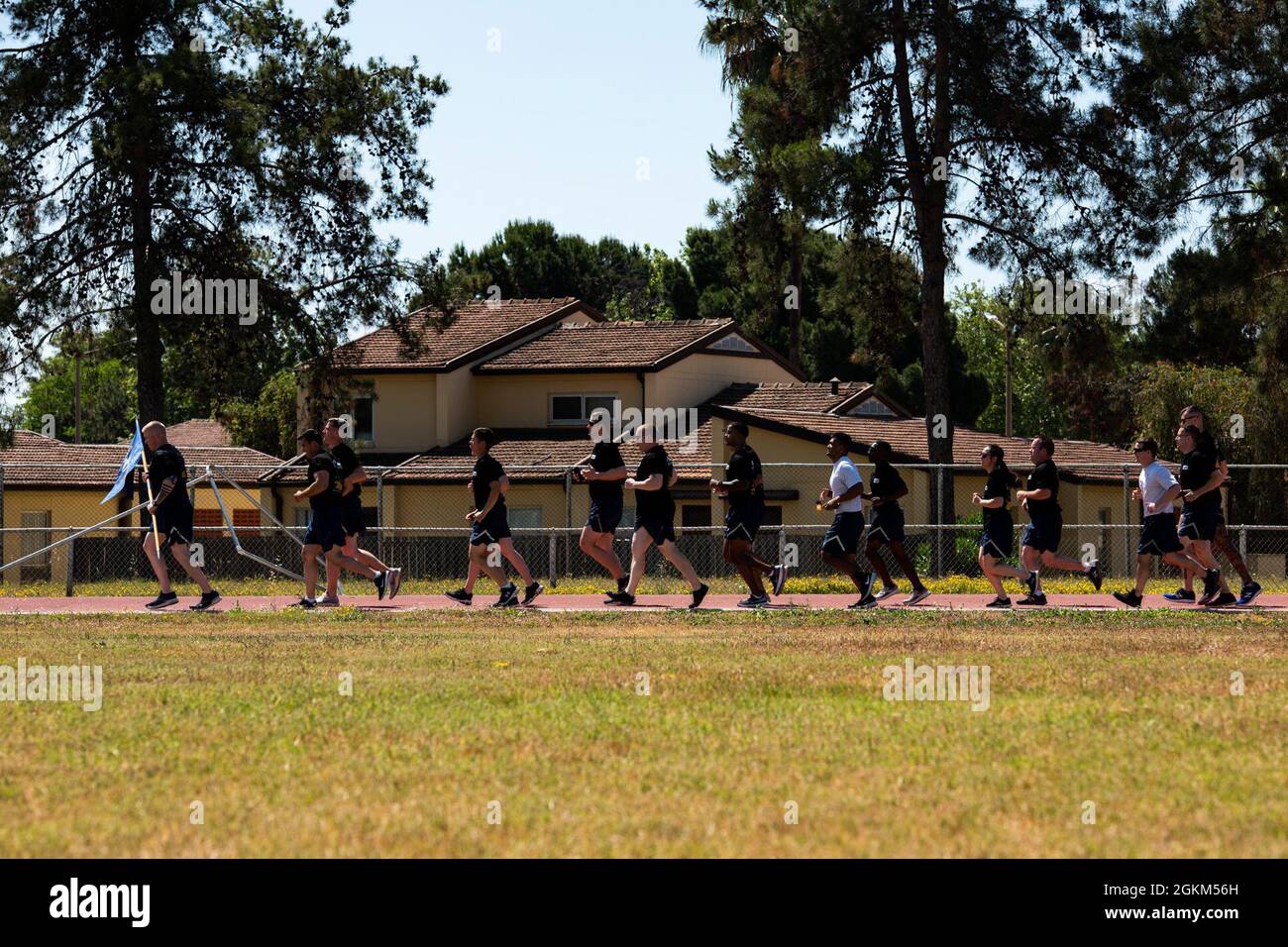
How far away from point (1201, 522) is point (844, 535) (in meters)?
3.65

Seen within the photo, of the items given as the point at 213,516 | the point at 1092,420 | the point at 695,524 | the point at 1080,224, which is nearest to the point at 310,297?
the point at 695,524

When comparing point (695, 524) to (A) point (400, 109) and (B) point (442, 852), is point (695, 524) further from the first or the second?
(B) point (442, 852)

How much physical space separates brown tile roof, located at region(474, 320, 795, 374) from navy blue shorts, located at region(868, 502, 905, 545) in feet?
97.5

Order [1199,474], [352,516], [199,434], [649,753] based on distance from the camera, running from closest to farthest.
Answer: [649,753], [1199,474], [352,516], [199,434]

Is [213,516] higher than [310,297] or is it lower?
lower

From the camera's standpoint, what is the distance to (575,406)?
51.4 metres

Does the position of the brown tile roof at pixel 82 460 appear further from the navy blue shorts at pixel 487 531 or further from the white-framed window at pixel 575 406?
the navy blue shorts at pixel 487 531

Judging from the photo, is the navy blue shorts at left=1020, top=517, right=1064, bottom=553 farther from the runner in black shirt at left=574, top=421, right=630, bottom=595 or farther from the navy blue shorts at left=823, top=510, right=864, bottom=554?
the runner in black shirt at left=574, top=421, right=630, bottom=595

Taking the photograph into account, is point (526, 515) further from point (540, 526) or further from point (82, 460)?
point (82, 460)

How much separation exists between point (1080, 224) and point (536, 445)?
1982 centimetres

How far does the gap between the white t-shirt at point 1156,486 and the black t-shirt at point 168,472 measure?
9.92m

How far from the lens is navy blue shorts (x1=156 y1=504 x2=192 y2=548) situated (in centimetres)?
1866

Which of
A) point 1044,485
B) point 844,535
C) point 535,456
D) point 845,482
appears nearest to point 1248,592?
point 1044,485

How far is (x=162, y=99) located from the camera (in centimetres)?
3375
